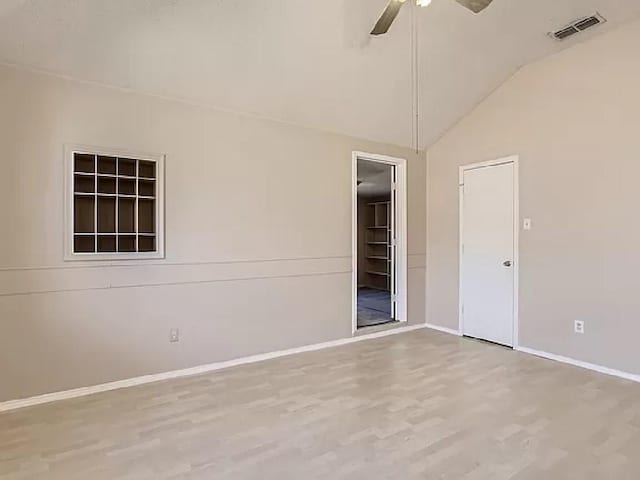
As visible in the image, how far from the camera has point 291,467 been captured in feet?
7.22

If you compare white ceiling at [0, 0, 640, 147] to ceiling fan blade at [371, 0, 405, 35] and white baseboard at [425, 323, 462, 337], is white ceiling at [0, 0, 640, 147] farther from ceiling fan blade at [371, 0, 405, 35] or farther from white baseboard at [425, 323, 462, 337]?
white baseboard at [425, 323, 462, 337]

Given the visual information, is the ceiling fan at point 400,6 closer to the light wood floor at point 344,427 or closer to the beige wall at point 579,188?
the beige wall at point 579,188

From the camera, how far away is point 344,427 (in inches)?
105

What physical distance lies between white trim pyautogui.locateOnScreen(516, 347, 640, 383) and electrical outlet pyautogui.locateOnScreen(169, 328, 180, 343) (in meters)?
3.44

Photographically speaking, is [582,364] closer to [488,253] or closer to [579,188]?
[488,253]

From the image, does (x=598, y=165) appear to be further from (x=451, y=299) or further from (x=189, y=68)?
(x=189, y=68)

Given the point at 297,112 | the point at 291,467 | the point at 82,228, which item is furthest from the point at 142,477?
the point at 297,112

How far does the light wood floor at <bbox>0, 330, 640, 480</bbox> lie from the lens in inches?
86.2

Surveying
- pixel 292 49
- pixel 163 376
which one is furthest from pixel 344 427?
pixel 292 49

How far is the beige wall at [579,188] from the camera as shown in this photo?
364cm

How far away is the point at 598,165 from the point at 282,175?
2961 mm

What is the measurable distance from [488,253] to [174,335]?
11.3ft

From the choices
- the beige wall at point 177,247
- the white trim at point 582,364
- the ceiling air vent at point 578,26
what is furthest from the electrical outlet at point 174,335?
the ceiling air vent at point 578,26

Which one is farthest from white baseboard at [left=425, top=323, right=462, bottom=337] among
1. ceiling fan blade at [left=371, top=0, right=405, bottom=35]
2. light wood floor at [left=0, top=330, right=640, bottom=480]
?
ceiling fan blade at [left=371, top=0, right=405, bottom=35]
